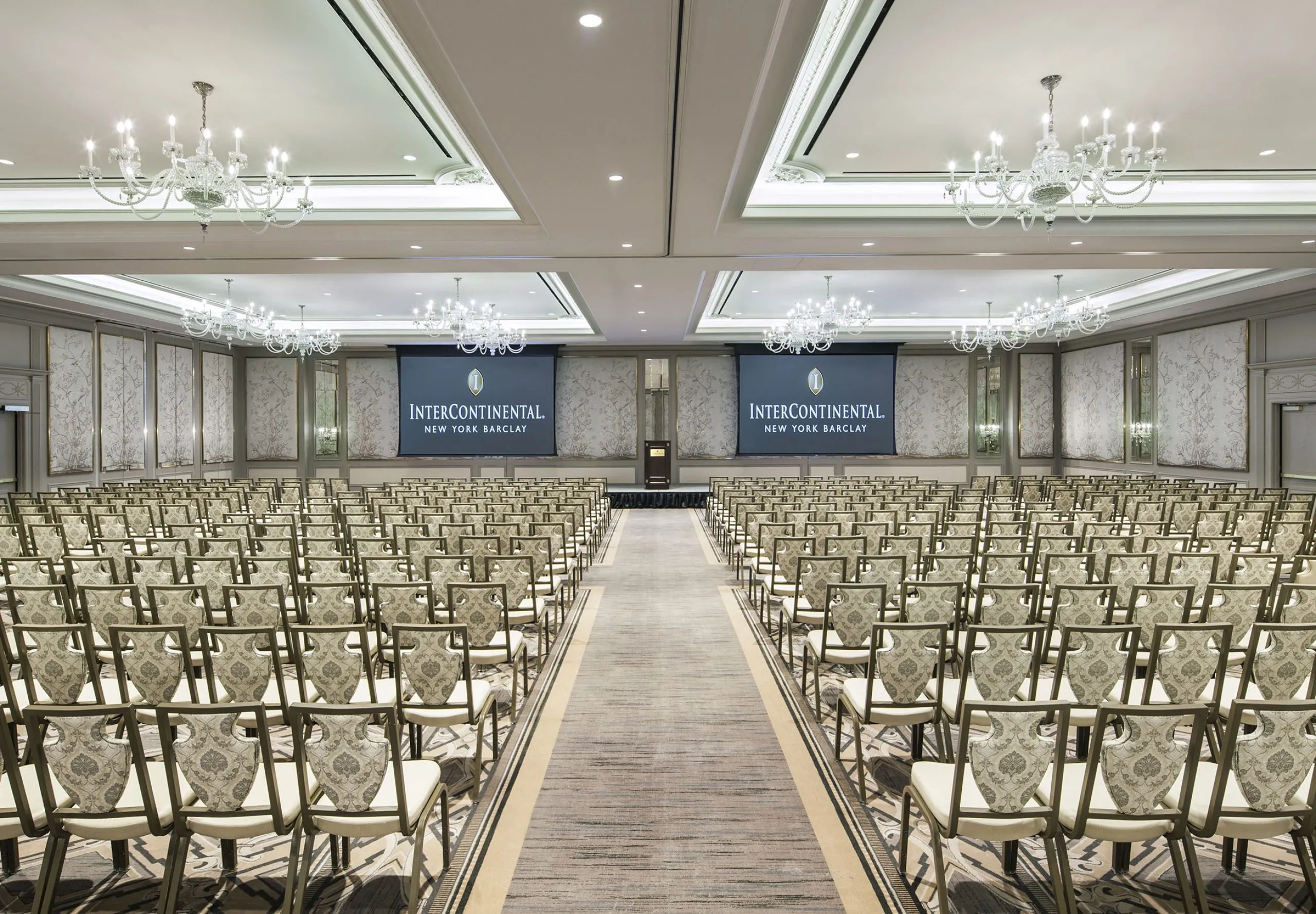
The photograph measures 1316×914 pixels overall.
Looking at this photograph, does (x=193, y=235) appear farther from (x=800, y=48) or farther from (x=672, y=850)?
(x=672, y=850)

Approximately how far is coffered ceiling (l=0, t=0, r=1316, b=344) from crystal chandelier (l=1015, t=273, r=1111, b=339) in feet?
7.84

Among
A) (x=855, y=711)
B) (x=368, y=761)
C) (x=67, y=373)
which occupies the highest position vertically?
(x=67, y=373)

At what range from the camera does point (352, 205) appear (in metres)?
8.11

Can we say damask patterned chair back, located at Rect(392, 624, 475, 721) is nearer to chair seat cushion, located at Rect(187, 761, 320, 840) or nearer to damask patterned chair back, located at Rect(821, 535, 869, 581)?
chair seat cushion, located at Rect(187, 761, 320, 840)

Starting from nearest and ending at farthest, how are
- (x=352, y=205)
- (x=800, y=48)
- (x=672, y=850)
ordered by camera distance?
(x=672, y=850), (x=800, y=48), (x=352, y=205)

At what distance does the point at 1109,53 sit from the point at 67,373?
1536 cm

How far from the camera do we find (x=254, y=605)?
14.1 feet

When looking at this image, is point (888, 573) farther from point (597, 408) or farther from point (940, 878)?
point (597, 408)

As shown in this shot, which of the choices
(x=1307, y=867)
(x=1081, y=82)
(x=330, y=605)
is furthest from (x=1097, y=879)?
(x=1081, y=82)

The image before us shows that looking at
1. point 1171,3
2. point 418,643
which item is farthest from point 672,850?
point 1171,3

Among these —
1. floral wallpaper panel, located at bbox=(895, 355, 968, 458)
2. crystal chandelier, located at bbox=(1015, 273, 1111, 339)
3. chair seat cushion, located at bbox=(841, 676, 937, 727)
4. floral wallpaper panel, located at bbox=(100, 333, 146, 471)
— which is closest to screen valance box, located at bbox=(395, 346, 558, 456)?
floral wallpaper panel, located at bbox=(100, 333, 146, 471)

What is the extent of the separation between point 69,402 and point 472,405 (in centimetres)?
779

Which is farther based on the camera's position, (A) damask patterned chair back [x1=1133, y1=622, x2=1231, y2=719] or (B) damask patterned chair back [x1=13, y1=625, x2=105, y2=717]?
(B) damask patterned chair back [x1=13, y1=625, x2=105, y2=717]

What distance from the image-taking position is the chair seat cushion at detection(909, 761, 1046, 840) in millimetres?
2443
